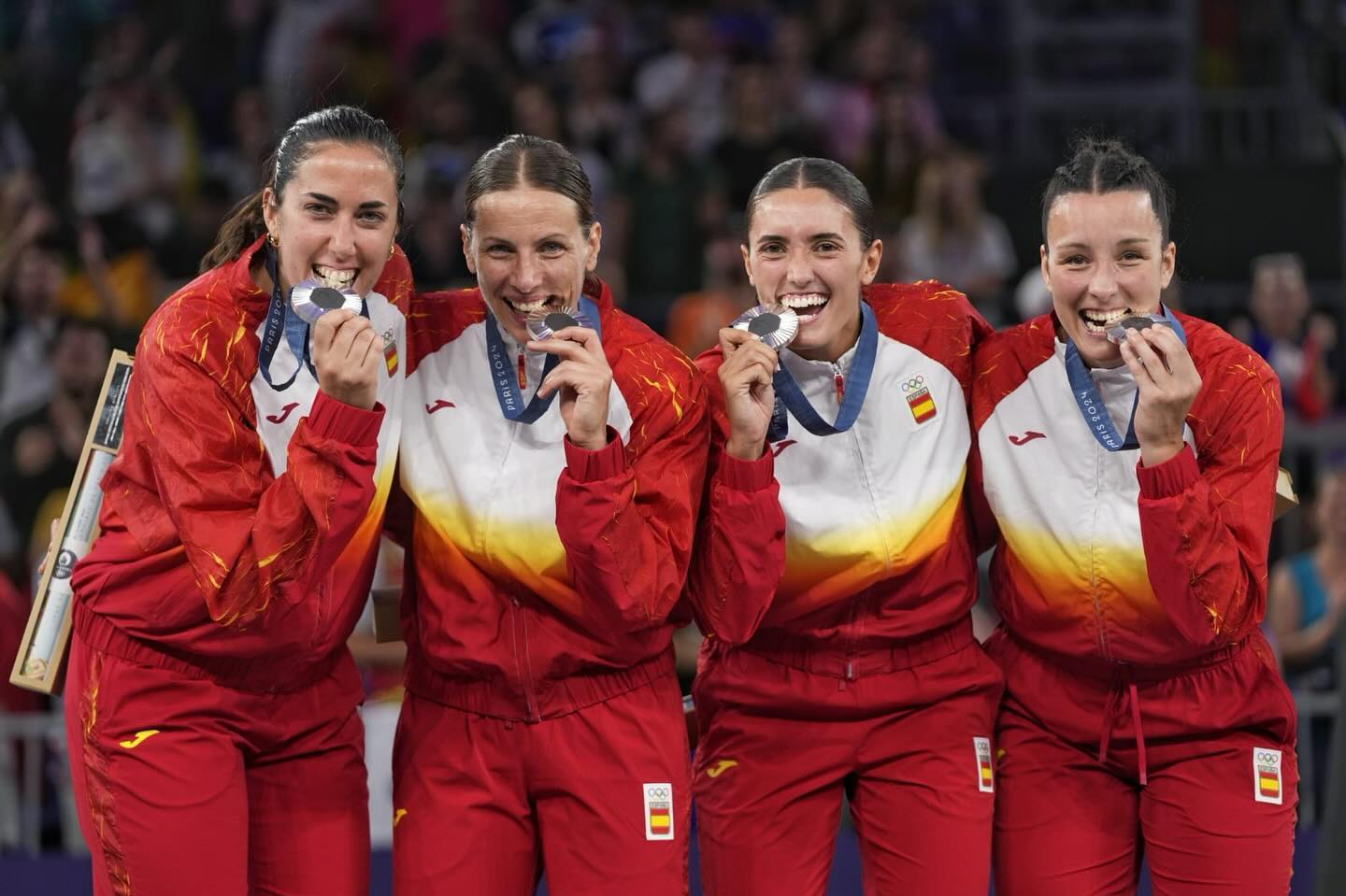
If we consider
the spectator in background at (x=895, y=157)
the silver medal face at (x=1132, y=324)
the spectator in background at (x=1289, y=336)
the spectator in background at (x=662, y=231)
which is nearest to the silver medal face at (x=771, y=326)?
the silver medal face at (x=1132, y=324)

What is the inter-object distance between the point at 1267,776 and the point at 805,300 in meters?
1.45

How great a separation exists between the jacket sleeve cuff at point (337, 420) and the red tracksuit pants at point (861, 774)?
109cm

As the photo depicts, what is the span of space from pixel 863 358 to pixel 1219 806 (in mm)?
1240

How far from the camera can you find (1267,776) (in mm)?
4168

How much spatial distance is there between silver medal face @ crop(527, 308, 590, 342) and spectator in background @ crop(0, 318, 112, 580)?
13.7 feet

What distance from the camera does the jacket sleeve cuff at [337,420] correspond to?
376 centimetres

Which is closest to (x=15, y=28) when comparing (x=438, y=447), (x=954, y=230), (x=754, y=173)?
(x=754, y=173)

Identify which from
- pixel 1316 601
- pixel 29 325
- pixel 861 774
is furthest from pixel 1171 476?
pixel 29 325

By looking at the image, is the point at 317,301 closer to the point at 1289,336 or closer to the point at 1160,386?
the point at 1160,386

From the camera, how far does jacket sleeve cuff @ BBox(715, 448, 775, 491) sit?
4.03 meters

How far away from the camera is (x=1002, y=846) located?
4.29 meters

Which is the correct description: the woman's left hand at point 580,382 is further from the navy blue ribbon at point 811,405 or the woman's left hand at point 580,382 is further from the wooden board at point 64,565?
the wooden board at point 64,565

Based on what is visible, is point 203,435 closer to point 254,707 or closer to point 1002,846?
point 254,707

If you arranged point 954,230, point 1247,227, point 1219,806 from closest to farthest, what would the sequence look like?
point 1219,806
point 954,230
point 1247,227
